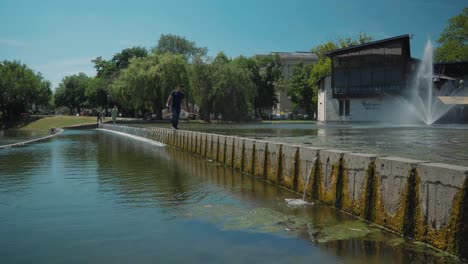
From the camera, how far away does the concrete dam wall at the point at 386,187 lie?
16.1 ft

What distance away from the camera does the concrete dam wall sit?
16.1 ft

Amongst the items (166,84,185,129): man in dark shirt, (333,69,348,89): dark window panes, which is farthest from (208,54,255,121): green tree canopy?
(166,84,185,129): man in dark shirt

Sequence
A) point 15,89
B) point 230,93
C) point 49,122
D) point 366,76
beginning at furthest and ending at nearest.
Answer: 1. point 15,89
2. point 49,122
3. point 230,93
4. point 366,76

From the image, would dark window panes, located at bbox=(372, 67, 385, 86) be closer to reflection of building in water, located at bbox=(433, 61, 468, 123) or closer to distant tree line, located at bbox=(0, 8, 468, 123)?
reflection of building in water, located at bbox=(433, 61, 468, 123)

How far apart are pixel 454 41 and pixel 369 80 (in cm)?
2116

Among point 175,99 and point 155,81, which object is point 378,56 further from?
point 175,99

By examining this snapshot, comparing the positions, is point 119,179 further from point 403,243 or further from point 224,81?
point 224,81

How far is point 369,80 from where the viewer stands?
57.1 meters

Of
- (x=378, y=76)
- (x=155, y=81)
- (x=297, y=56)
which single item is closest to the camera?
(x=378, y=76)

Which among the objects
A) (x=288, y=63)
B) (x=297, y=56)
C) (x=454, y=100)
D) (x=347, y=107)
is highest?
(x=297, y=56)

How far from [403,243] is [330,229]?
1.02m

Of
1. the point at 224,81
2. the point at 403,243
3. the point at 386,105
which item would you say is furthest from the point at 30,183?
the point at 386,105

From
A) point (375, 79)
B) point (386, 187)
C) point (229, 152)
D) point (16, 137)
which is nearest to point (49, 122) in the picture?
point (16, 137)

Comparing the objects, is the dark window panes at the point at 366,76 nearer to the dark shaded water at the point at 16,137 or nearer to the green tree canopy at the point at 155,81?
the green tree canopy at the point at 155,81
